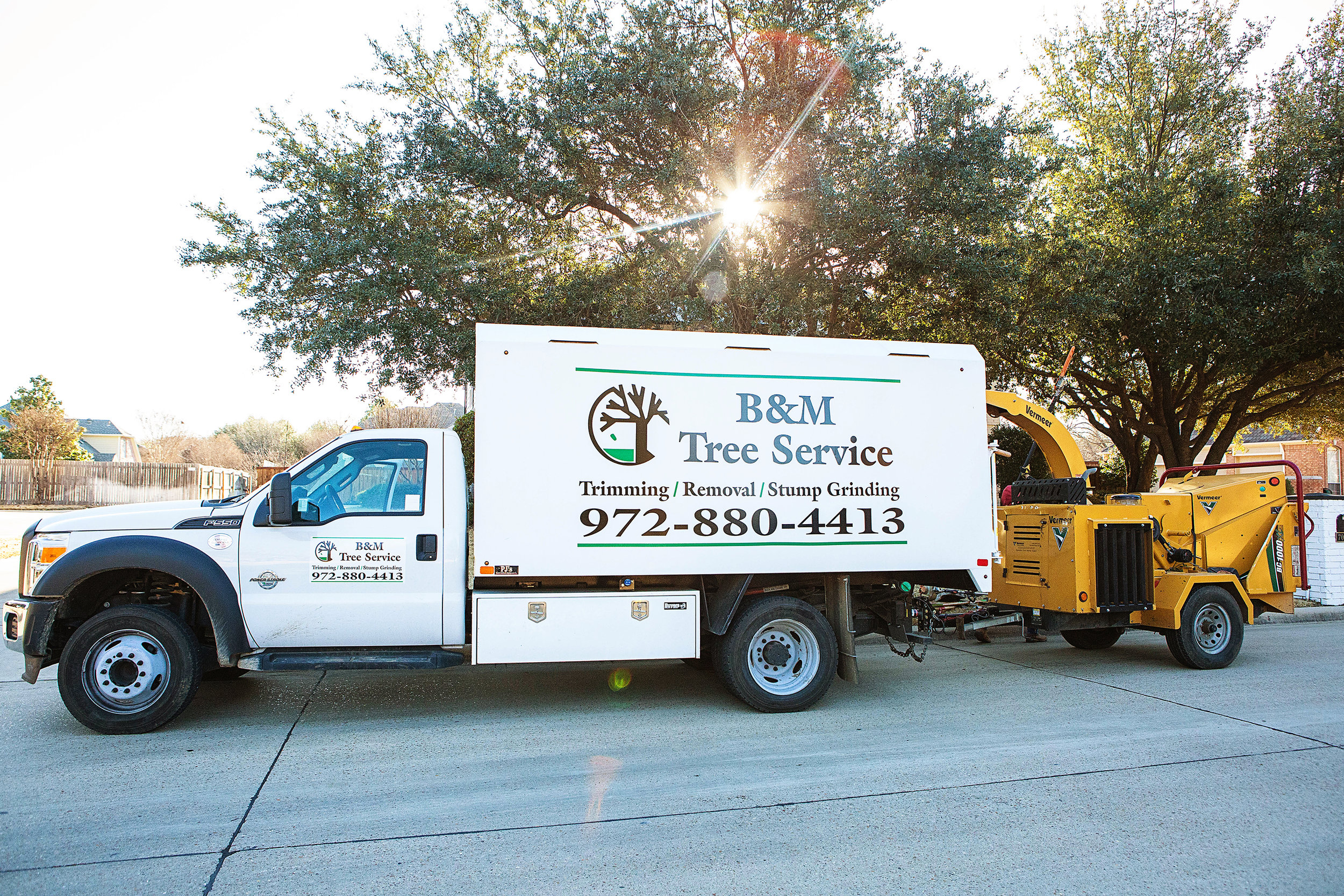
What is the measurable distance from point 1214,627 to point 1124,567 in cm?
137

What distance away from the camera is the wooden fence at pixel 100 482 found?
119 ft

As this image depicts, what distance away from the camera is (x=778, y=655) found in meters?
6.93

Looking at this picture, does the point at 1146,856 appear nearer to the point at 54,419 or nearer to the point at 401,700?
the point at 401,700

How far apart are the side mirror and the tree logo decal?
2.23 m

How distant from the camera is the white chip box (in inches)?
250

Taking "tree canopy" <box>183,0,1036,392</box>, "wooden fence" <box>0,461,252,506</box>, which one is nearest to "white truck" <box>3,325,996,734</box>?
"tree canopy" <box>183,0,1036,392</box>

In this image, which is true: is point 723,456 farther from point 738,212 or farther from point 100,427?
point 100,427

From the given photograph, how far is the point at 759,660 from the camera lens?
6902mm

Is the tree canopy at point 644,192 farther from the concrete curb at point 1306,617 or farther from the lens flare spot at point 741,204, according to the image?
the concrete curb at point 1306,617

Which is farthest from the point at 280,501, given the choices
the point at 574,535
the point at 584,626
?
the point at 584,626

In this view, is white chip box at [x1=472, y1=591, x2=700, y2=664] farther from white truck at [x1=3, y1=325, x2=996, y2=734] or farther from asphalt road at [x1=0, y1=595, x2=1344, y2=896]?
asphalt road at [x1=0, y1=595, x2=1344, y2=896]

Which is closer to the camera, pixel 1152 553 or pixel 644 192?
pixel 1152 553

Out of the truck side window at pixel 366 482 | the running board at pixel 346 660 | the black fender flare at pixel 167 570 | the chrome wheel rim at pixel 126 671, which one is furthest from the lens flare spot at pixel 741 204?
the chrome wheel rim at pixel 126 671

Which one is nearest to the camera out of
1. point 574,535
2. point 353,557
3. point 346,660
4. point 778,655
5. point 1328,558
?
point 346,660
